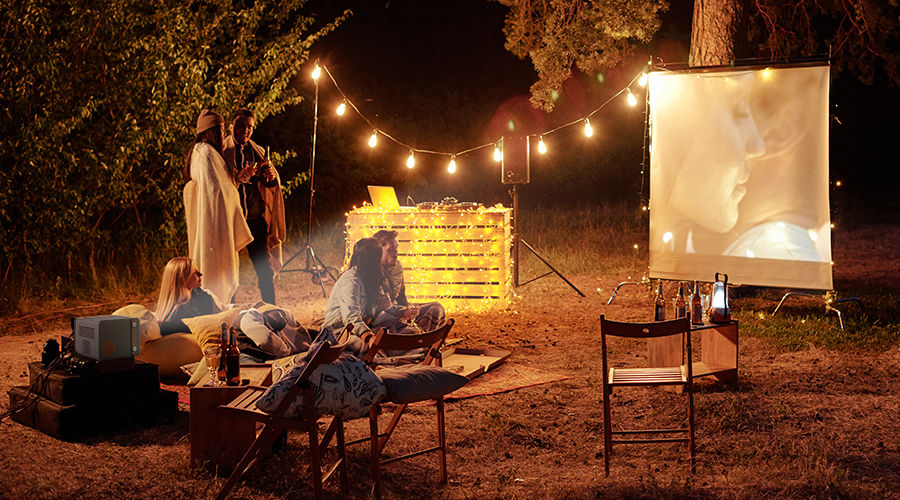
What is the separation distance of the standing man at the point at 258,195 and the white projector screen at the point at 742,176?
373cm

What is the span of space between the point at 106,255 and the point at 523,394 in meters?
7.92

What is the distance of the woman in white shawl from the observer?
7.29 m

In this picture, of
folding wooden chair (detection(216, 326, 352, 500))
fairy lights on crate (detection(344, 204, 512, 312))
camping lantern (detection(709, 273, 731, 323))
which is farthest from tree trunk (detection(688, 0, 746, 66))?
folding wooden chair (detection(216, 326, 352, 500))

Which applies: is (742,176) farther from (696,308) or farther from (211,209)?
(211,209)

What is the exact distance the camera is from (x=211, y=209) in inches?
287

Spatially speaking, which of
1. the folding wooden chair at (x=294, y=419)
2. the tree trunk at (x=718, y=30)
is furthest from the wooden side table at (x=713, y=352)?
the tree trunk at (x=718, y=30)

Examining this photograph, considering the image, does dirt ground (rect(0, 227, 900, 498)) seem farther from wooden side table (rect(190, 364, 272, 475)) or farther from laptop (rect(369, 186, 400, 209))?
laptop (rect(369, 186, 400, 209))

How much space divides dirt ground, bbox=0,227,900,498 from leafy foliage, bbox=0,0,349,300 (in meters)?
3.05

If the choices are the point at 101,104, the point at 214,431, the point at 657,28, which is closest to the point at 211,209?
the point at 214,431

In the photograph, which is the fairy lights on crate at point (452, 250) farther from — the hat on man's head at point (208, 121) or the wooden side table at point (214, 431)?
the wooden side table at point (214, 431)

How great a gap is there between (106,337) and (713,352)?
13.2ft

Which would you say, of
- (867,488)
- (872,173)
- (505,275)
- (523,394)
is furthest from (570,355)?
(872,173)

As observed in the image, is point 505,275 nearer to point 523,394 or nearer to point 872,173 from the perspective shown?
point 523,394

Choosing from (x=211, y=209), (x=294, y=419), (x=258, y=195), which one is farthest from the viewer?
(x=258, y=195)
